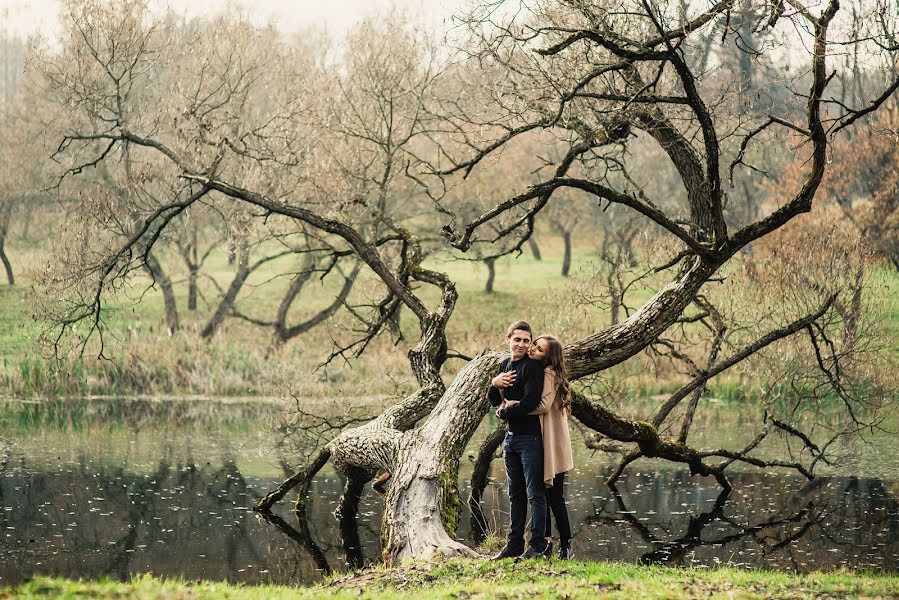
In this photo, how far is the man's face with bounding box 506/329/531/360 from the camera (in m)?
8.54

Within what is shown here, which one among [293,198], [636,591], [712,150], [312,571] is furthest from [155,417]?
[636,591]

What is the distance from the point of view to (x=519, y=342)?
28.0 feet

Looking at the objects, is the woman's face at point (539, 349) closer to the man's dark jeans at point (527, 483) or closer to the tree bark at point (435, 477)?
the man's dark jeans at point (527, 483)

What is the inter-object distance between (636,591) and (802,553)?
5.06 m

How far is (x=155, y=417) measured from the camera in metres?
22.1

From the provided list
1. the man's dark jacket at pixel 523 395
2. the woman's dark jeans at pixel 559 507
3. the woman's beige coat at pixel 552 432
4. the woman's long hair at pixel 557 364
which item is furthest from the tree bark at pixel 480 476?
the woman's long hair at pixel 557 364

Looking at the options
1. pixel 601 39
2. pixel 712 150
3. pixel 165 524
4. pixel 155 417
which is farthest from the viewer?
pixel 155 417

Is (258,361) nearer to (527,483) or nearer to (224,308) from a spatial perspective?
(224,308)

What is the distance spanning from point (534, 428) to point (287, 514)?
603 cm

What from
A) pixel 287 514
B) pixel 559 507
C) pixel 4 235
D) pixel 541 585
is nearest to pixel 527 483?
pixel 559 507

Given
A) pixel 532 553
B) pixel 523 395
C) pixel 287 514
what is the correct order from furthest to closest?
pixel 287 514
pixel 532 553
pixel 523 395

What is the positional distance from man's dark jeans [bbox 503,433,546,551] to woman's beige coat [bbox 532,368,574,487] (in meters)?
0.06

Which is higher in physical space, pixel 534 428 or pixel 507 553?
pixel 534 428

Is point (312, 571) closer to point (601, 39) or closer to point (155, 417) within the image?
point (601, 39)
